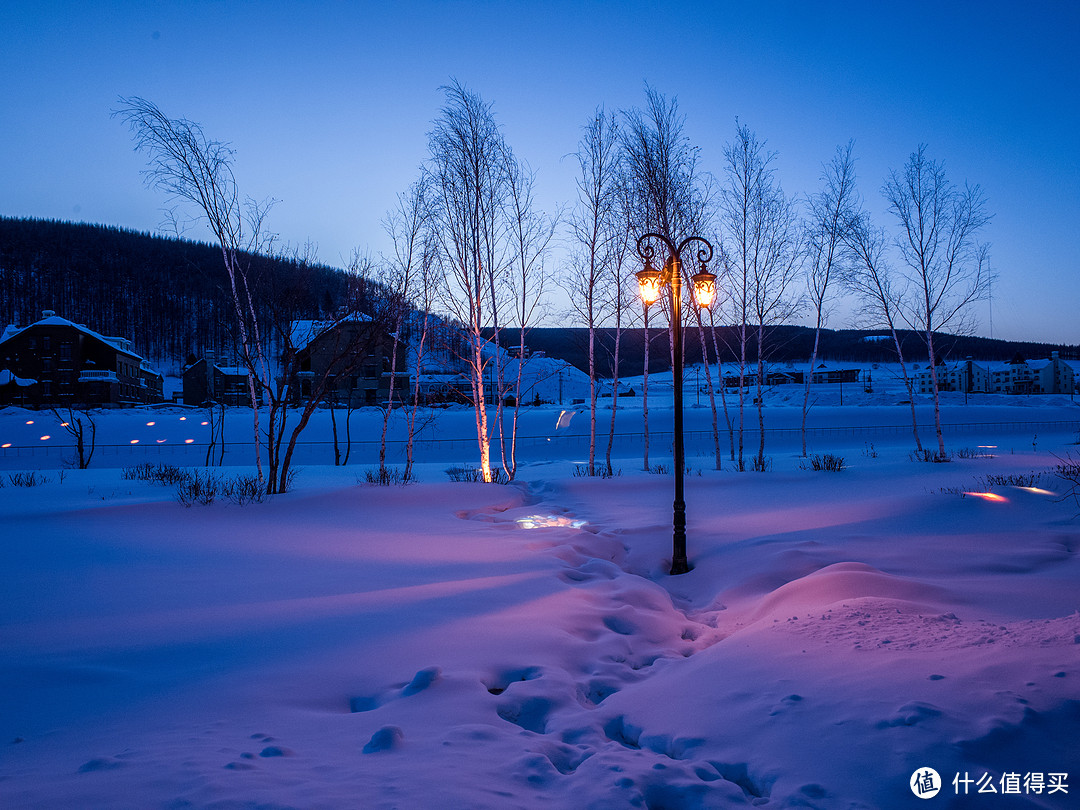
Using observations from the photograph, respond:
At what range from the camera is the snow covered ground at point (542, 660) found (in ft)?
9.10

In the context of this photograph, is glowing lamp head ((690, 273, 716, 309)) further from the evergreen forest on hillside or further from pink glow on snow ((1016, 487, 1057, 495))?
the evergreen forest on hillside

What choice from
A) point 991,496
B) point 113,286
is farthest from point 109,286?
point 991,496

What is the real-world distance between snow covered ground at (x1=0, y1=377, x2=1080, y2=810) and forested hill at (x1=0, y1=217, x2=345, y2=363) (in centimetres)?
11495

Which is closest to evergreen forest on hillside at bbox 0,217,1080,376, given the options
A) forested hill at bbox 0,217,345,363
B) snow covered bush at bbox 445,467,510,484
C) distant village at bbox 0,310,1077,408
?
forested hill at bbox 0,217,345,363

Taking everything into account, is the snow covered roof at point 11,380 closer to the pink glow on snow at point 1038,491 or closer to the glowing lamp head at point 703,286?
the glowing lamp head at point 703,286

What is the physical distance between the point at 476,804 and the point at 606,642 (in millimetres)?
2994

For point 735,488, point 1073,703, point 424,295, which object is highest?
point 424,295

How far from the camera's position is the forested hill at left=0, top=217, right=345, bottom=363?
4326 inches

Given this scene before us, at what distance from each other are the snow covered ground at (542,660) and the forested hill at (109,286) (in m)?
115

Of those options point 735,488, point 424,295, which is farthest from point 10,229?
point 735,488

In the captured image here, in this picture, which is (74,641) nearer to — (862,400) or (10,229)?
(862,400)

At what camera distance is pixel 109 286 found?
11856cm

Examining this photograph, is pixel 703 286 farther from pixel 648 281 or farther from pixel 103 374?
pixel 103 374

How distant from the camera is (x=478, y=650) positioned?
4.86 m
